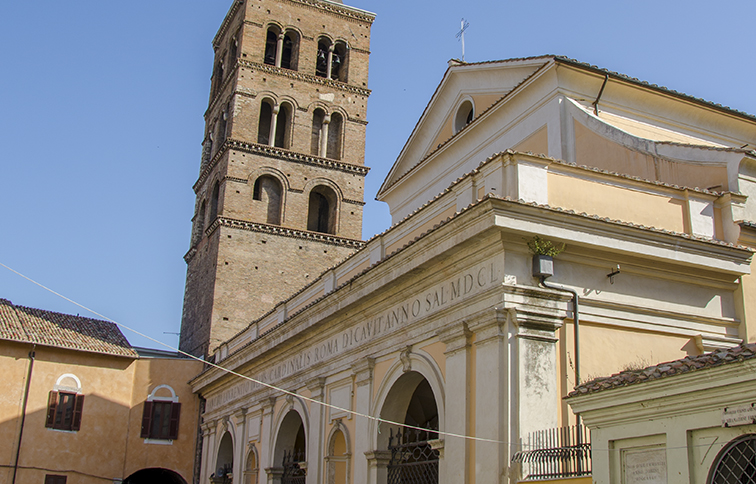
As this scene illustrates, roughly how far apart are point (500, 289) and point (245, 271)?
18.9 m

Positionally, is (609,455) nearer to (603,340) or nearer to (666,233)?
(603,340)

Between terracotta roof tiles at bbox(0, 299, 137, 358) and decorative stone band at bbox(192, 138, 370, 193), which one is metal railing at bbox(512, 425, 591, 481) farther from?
decorative stone band at bbox(192, 138, 370, 193)

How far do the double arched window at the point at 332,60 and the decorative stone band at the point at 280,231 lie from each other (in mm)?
7160

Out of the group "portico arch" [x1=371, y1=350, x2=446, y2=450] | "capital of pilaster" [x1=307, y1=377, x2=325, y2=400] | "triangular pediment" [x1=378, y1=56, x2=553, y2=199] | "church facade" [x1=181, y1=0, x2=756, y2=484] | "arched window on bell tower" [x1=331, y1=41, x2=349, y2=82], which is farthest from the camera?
"arched window on bell tower" [x1=331, y1=41, x2=349, y2=82]

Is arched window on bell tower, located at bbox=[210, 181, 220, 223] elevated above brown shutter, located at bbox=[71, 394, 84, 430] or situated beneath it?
elevated above

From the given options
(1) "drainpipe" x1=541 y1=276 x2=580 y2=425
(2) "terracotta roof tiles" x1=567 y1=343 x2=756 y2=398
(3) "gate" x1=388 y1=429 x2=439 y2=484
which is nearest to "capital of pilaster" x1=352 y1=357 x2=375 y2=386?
(3) "gate" x1=388 y1=429 x2=439 y2=484

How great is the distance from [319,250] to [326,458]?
15.4 metres

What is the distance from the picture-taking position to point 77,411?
23141 mm

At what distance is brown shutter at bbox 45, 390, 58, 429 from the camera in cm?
2263

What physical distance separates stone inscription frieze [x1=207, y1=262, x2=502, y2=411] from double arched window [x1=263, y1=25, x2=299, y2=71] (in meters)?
16.7

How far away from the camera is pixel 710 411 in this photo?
271 inches

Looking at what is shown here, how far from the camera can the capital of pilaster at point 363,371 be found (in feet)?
44.3

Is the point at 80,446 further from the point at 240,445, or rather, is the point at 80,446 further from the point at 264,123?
the point at 264,123

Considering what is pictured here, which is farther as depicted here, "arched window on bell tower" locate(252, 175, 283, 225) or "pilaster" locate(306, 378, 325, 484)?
"arched window on bell tower" locate(252, 175, 283, 225)
